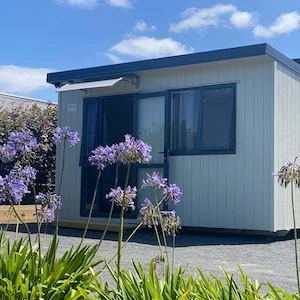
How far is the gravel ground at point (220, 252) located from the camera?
6.13m

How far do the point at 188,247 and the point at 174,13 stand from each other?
272 inches

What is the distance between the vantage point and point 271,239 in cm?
918

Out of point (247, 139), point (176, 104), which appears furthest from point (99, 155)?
point (176, 104)

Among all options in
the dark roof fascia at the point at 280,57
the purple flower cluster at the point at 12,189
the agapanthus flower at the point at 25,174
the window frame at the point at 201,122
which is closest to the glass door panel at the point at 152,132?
the window frame at the point at 201,122

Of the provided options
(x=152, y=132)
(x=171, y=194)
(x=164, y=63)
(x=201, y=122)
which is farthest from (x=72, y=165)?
(x=171, y=194)

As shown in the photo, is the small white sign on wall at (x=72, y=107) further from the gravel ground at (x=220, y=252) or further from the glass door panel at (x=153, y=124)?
the gravel ground at (x=220, y=252)

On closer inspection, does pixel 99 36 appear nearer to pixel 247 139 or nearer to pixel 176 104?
pixel 176 104

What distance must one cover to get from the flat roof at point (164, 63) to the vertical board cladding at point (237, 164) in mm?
228

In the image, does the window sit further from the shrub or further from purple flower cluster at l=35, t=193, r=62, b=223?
purple flower cluster at l=35, t=193, r=62, b=223

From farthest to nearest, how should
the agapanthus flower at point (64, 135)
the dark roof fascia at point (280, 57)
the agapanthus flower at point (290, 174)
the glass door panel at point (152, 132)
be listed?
the glass door panel at point (152, 132)
the dark roof fascia at point (280, 57)
the agapanthus flower at point (64, 135)
the agapanthus flower at point (290, 174)

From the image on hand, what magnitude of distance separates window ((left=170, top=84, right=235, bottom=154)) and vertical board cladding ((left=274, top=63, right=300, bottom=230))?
74 centimetres

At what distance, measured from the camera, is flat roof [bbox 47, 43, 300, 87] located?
9.04m

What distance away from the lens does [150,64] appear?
10.2 m

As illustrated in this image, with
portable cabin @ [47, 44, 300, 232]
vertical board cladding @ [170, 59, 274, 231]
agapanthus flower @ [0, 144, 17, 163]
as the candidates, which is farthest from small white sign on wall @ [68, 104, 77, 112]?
agapanthus flower @ [0, 144, 17, 163]
